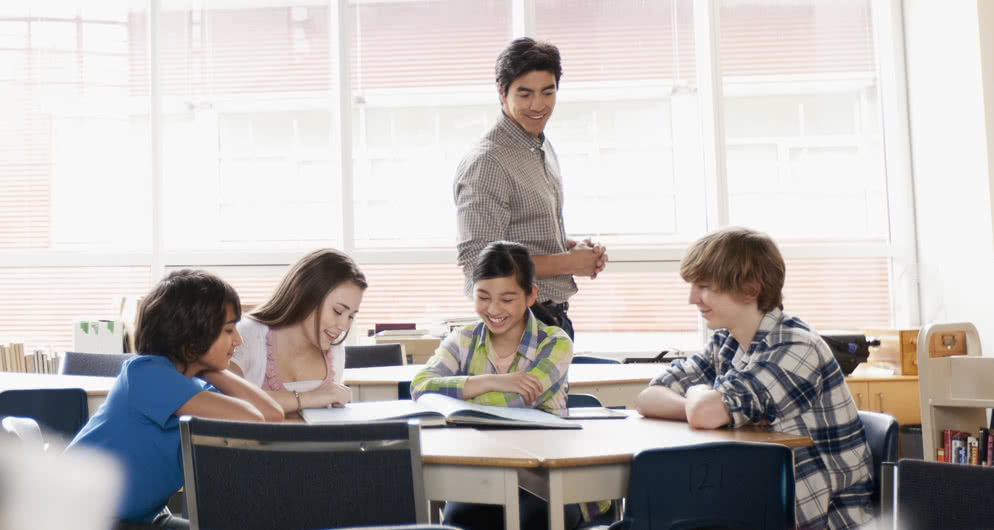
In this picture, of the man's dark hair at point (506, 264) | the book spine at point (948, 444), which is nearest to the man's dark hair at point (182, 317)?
the man's dark hair at point (506, 264)

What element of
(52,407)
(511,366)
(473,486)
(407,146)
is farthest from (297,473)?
(407,146)

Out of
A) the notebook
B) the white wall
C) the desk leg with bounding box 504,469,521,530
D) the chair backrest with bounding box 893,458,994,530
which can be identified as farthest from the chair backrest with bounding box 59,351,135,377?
the white wall

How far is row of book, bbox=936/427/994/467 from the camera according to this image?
3.66 meters

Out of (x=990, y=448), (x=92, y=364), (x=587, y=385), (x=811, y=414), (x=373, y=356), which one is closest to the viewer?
(x=811, y=414)

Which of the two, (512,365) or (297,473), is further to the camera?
(512,365)

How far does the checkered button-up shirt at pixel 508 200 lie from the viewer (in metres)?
2.93

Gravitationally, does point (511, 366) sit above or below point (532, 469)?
above

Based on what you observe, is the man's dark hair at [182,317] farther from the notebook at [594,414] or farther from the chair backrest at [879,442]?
the chair backrest at [879,442]

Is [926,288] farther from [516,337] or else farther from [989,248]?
[516,337]

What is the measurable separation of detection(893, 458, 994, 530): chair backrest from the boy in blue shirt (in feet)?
4.17

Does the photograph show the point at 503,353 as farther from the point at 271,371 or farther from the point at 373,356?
the point at 373,356

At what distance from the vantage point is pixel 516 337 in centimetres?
262

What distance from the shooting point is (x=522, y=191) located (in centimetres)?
300

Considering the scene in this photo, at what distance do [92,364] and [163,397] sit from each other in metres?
1.80
